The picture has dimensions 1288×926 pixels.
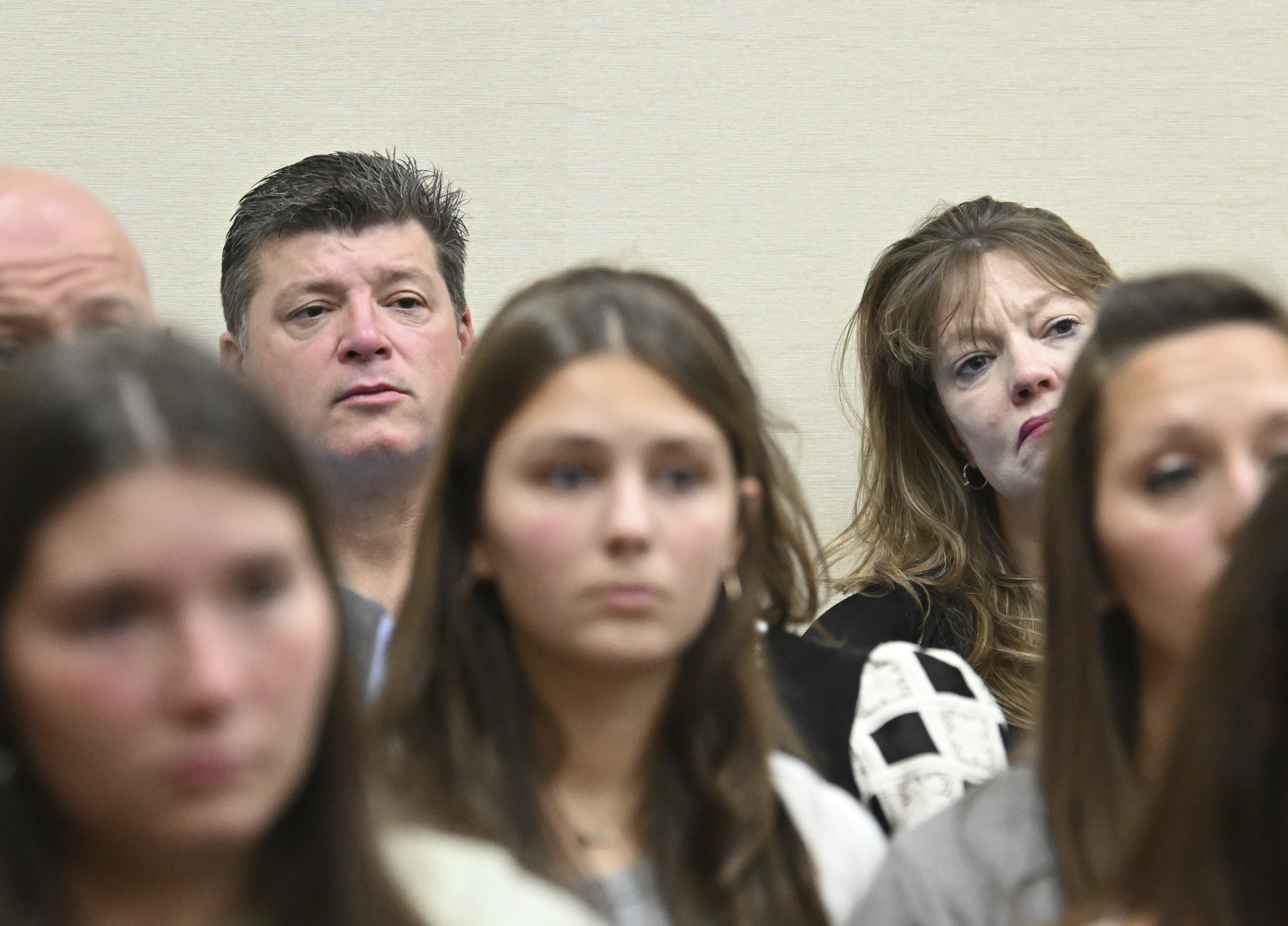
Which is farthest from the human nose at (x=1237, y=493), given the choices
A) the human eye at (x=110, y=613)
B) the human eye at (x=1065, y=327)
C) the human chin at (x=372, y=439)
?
the human chin at (x=372, y=439)

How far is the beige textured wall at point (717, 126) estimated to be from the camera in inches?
103

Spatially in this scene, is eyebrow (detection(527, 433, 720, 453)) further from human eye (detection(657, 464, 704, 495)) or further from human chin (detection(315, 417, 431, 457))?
human chin (detection(315, 417, 431, 457))

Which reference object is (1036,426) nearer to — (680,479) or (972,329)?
(972,329)

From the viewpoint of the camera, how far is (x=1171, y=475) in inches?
45.6

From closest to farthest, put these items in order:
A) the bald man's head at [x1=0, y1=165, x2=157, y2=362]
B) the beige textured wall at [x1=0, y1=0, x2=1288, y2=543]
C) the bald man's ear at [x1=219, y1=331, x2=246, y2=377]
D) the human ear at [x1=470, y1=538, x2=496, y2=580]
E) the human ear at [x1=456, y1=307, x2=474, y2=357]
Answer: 1. the human ear at [x1=470, y1=538, x2=496, y2=580]
2. the bald man's head at [x1=0, y1=165, x2=157, y2=362]
3. the bald man's ear at [x1=219, y1=331, x2=246, y2=377]
4. the human ear at [x1=456, y1=307, x2=474, y2=357]
5. the beige textured wall at [x1=0, y1=0, x2=1288, y2=543]

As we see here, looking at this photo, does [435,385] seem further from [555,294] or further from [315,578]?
[315,578]

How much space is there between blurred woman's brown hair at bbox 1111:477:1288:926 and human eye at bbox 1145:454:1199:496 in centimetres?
23

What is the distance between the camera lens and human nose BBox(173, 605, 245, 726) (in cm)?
83

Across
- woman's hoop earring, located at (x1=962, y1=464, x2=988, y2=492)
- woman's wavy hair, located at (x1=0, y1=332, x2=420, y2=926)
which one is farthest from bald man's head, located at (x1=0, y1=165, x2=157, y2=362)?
woman's hoop earring, located at (x1=962, y1=464, x2=988, y2=492)

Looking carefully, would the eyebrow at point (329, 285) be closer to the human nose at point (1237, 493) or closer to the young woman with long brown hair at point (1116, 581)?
the young woman with long brown hair at point (1116, 581)

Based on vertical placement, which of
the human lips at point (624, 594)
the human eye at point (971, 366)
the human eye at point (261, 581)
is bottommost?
the human eye at point (971, 366)

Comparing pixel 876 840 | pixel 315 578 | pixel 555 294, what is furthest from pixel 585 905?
pixel 555 294

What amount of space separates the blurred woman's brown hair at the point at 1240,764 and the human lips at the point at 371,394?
1.28 m

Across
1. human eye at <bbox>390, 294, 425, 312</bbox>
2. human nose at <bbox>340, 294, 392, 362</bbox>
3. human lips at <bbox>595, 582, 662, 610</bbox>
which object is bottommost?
human lips at <bbox>595, 582, 662, 610</bbox>
